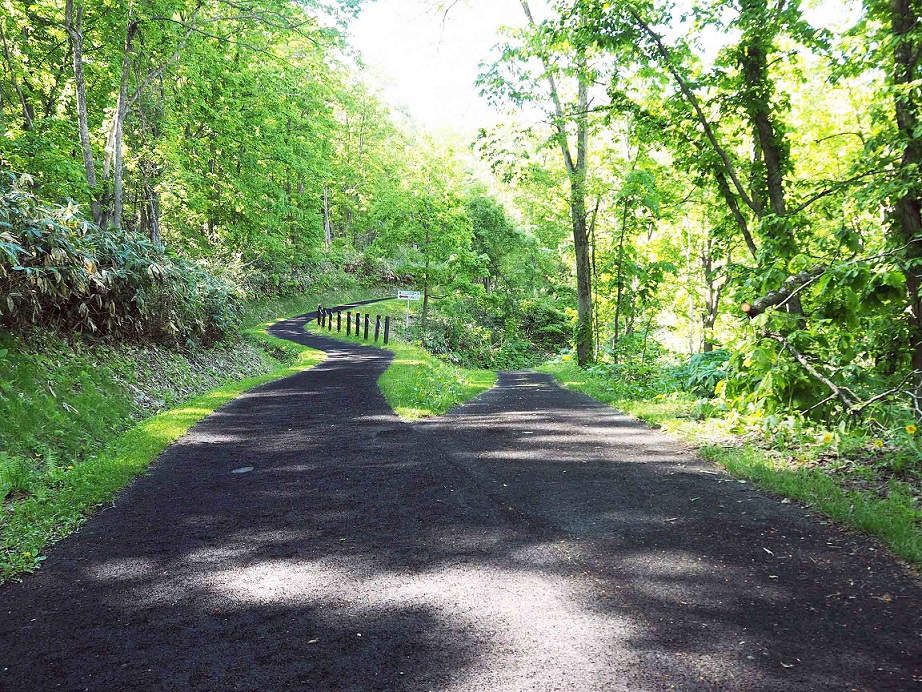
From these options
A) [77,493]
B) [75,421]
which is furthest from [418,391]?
[77,493]

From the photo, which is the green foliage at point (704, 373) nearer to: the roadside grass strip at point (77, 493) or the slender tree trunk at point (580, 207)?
the roadside grass strip at point (77, 493)

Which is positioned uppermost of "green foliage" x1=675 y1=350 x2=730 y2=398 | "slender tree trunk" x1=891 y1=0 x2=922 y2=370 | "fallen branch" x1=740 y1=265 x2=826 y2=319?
"slender tree trunk" x1=891 y1=0 x2=922 y2=370

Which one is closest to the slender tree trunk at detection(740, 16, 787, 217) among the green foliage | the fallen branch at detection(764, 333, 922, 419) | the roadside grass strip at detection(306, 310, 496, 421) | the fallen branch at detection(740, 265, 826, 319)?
the fallen branch at detection(740, 265, 826, 319)

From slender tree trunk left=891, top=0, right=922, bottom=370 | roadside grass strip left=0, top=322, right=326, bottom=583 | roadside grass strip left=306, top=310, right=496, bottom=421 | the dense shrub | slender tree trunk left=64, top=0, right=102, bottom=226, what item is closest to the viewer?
roadside grass strip left=0, top=322, right=326, bottom=583

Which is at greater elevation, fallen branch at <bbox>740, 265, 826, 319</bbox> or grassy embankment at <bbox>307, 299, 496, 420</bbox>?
fallen branch at <bbox>740, 265, 826, 319</bbox>

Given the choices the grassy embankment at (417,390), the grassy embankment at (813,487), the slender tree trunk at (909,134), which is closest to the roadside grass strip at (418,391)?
Result: the grassy embankment at (417,390)

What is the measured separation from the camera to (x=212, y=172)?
21672 mm

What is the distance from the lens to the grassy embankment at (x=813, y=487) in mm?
3496

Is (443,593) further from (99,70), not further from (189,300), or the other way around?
(99,70)

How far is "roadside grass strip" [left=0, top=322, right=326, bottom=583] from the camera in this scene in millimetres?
3838

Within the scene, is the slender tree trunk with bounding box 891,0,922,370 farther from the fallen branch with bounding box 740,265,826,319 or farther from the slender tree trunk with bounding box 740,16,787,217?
the slender tree trunk with bounding box 740,16,787,217

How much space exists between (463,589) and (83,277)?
737cm

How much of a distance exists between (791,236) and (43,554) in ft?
26.6

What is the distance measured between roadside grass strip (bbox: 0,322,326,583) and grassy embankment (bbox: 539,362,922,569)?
551 cm
